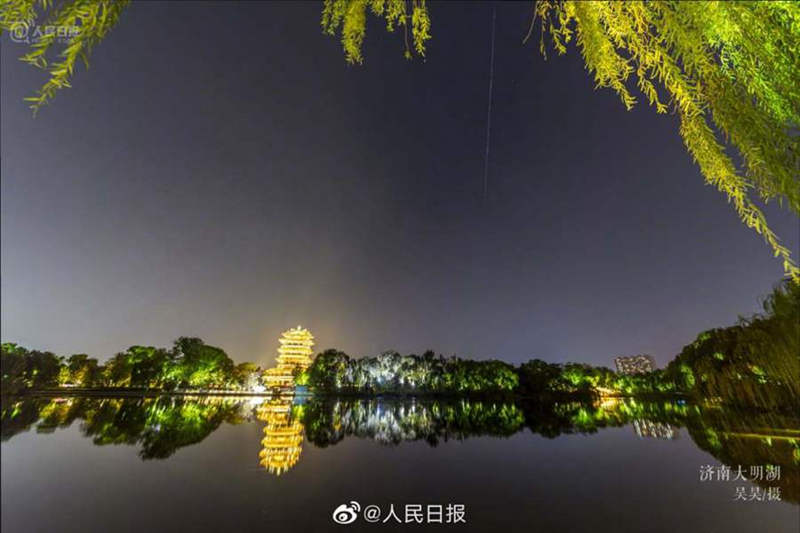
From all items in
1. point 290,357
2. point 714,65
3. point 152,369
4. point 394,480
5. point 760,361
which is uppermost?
point 290,357

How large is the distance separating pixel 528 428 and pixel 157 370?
133 feet

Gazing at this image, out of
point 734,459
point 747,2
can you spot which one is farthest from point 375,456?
point 747,2

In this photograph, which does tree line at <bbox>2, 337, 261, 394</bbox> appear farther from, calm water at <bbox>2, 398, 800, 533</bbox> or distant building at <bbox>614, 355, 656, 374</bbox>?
distant building at <bbox>614, 355, 656, 374</bbox>

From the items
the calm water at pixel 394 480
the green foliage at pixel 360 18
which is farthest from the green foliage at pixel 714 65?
the calm water at pixel 394 480

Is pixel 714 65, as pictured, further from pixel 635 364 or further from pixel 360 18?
pixel 635 364

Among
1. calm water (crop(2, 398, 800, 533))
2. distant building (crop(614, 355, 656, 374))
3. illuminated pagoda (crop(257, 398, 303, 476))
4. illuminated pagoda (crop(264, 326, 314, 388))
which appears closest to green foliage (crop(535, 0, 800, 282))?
calm water (crop(2, 398, 800, 533))

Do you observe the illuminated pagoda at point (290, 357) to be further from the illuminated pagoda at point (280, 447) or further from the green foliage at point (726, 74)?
the green foliage at point (726, 74)

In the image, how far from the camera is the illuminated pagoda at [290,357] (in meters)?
49.1

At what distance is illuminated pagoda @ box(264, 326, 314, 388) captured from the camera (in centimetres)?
4910

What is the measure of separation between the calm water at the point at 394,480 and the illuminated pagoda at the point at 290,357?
120 feet

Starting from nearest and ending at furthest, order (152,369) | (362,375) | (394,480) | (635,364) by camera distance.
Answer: (394,480) → (152,369) → (362,375) → (635,364)

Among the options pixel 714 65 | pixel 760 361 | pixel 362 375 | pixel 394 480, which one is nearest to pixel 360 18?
pixel 714 65

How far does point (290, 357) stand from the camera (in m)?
51.2

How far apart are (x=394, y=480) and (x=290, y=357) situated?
155 ft
